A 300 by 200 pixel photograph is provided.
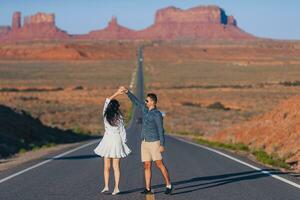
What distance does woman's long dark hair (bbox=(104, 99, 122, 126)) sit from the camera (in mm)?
11109

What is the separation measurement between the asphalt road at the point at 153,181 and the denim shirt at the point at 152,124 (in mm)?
915

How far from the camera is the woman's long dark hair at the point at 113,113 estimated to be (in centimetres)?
1111

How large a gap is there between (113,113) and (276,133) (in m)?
13.3

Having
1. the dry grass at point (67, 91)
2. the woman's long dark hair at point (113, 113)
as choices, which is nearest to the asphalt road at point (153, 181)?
the woman's long dark hair at point (113, 113)

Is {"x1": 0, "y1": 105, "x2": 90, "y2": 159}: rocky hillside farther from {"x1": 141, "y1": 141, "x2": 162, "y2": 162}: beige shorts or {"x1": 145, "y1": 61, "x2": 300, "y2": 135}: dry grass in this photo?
{"x1": 141, "y1": 141, "x2": 162, "y2": 162}: beige shorts

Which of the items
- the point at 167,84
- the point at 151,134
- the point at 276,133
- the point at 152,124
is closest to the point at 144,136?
the point at 151,134

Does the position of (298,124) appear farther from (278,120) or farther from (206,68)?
(206,68)

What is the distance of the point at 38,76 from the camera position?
108 metres

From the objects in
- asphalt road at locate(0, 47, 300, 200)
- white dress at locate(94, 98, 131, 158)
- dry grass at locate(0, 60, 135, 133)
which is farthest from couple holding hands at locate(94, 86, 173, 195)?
dry grass at locate(0, 60, 135, 133)

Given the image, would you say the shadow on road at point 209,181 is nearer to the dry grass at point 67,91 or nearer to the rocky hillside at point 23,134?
the rocky hillside at point 23,134

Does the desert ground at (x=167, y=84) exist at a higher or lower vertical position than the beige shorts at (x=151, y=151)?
lower

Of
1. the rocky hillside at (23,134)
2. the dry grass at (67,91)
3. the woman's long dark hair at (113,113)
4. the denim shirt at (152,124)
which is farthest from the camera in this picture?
the dry grass at (67,91)

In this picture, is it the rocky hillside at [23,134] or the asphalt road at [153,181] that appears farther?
the rocky hillside at [23,134]

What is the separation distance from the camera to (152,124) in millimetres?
10984
